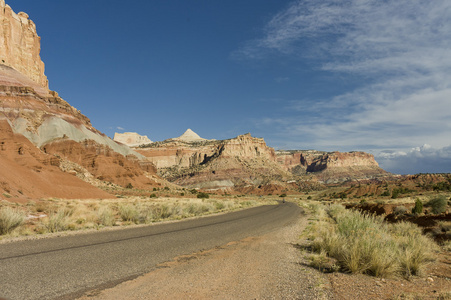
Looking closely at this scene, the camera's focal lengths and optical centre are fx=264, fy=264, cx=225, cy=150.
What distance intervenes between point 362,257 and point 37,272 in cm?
789

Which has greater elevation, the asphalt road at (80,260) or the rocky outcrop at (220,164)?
the rocky outcrop at (220,164)

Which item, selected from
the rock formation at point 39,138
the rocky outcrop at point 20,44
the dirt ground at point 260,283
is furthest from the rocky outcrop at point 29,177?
the rocky outcrop at point 20,44

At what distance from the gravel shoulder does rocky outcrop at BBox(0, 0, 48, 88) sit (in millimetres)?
101122

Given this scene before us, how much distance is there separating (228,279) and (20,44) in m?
115

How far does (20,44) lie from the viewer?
89312 mm

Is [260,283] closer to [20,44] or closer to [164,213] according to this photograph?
[164,213]

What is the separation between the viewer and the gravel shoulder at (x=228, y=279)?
509cm

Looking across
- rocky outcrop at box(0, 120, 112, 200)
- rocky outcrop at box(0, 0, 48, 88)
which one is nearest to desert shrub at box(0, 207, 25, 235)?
rocky outcrop at box(0, 120, 112, 200)

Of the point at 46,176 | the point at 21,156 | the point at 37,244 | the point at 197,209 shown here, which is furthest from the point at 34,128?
the point at 37,244

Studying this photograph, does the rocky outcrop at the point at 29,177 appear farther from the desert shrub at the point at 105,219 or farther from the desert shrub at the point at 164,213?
the desert shrub at the point at 164,213

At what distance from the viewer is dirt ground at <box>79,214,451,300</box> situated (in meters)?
5.11

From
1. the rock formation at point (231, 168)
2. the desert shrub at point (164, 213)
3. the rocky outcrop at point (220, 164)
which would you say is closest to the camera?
the desert shrub at point (164, 213)

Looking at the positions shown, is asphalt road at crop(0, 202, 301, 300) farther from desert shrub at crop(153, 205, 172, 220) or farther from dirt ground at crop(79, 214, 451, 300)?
desert shrub at crop(153, 205, 172, 220)

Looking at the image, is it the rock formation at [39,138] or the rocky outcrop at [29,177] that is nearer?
the rocky outcrop at [29,177]
